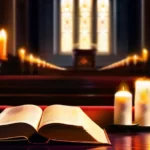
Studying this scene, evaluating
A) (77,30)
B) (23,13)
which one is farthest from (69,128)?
(77,30)

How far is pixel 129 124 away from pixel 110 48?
7.95 metres

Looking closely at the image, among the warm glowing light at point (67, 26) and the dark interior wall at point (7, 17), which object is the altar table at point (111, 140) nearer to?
the dark interior wall at point (7, 17)

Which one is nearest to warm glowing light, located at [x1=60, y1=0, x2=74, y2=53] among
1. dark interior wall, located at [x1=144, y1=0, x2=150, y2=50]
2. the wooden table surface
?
dark interior wall, located at [x1=144, y1=0, x2=150, y2=50]

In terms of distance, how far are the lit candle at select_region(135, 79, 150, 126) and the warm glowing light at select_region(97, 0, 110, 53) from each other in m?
7.93

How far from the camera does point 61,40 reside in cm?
901

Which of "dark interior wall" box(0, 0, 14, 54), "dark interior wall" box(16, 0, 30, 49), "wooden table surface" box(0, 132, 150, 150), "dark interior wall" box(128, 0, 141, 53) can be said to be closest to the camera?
"wooden table surface" box(0, 132, 150, 150)

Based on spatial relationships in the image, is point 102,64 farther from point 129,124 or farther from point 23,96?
point 129,124

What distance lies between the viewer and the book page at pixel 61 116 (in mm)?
→ 815

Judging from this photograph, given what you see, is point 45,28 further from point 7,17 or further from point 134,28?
point 134,28

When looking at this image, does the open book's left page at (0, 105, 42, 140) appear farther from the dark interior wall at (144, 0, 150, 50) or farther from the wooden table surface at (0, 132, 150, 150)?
the dark interior wall at (144, 0, 150, 50)

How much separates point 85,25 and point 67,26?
35 centimetres

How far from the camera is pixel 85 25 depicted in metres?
9.05

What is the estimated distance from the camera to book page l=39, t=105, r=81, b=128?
815mm

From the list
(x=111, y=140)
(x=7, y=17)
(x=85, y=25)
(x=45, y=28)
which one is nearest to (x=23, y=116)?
(x=111, y=140)
